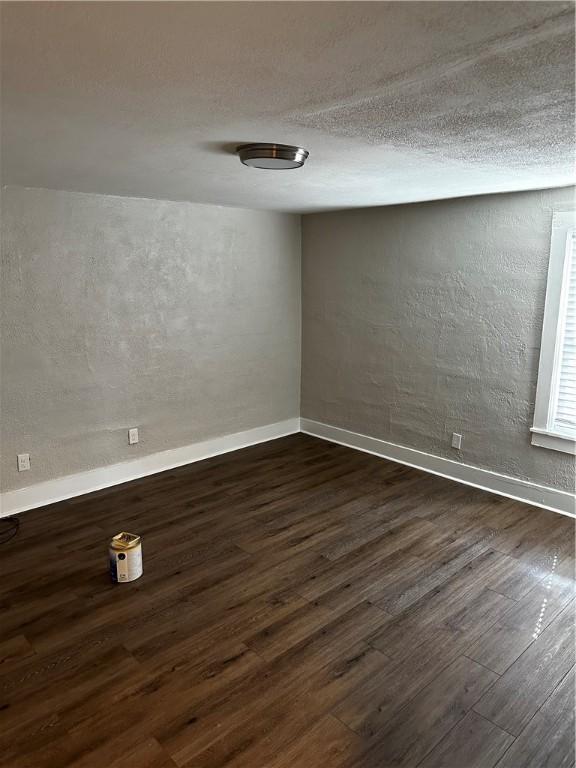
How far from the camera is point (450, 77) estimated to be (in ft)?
4.62

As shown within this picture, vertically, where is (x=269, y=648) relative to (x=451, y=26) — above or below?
below

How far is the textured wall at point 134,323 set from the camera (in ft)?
11.2

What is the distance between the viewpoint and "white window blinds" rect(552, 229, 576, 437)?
3342 mm

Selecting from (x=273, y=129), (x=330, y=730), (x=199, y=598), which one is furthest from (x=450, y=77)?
(x=199, y=598)

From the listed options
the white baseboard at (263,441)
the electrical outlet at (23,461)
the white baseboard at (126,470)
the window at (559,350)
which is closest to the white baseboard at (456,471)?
the white baseboard at (263,441)

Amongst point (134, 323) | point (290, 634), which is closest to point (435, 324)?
point (134, 323)

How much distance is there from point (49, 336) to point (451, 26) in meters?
3.11

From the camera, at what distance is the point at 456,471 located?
162 inches

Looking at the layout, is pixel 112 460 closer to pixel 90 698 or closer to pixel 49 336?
pixel 49 336

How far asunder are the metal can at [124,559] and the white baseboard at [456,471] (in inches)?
96.1

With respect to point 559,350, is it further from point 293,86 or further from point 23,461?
point 23,461

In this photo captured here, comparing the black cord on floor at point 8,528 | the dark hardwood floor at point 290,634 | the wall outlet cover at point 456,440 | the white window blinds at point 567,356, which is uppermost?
the white window blinds at point 567,356

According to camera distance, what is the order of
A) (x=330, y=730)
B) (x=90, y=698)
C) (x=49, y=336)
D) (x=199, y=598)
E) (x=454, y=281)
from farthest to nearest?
(x=454, y=281) → (x=49, y=336) → (x=199, y=598) → (x=90, y=698) → (x=330, y=730)

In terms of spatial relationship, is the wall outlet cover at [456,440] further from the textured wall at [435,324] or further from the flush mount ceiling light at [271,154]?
the flush mount ceiling light at [271,154]
